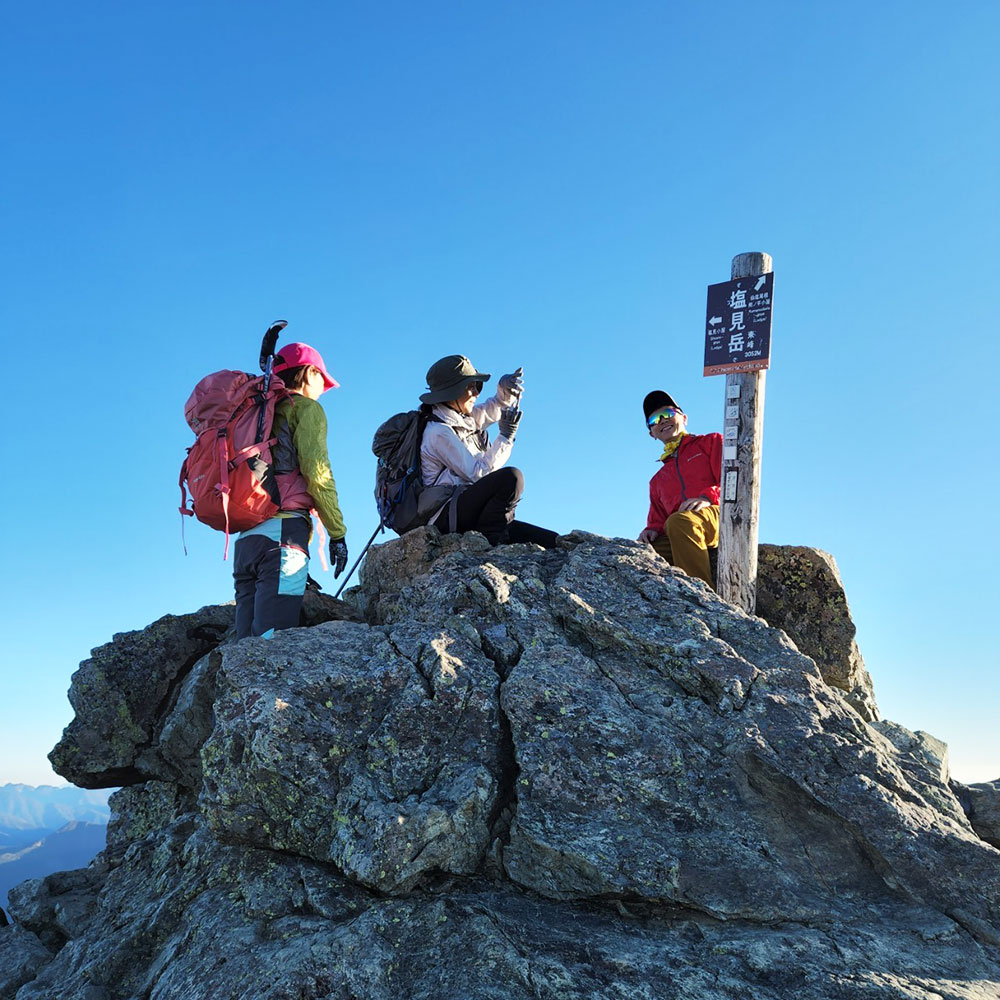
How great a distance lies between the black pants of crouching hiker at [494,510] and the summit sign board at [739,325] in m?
3.91

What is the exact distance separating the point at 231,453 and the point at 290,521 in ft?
2.95

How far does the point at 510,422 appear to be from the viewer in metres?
9.62

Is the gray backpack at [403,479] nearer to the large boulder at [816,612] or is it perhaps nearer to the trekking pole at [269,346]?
the trekking pole at [269,346]

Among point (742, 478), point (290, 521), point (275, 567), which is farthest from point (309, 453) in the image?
Result: point (742, 478)

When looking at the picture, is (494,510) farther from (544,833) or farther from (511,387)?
(544,833)

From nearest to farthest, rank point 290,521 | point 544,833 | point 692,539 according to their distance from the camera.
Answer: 1. point 544,833
2. point 290,521
3. point 692,539

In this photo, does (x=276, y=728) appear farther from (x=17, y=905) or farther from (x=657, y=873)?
(x=17, y=905)

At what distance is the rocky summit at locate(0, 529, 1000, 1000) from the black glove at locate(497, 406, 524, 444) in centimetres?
227

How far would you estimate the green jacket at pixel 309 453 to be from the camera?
812 centimetres

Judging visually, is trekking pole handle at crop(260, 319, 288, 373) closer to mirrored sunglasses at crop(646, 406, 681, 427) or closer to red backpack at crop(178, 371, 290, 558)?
red backpack at crop(178, 371, 290, 558)

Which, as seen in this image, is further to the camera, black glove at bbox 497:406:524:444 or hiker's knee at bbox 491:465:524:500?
black glove at bbox 497:406:524:444

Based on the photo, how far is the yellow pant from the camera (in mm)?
10672

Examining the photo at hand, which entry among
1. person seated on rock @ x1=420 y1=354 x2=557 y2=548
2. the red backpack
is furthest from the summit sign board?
the red backpack

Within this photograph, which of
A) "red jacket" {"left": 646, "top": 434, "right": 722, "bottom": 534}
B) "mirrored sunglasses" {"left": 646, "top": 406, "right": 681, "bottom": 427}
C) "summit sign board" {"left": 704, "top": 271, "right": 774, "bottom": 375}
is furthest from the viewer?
"red jacket" {"left": 646, "top": 434, "right": 722, "bottom": 534}
